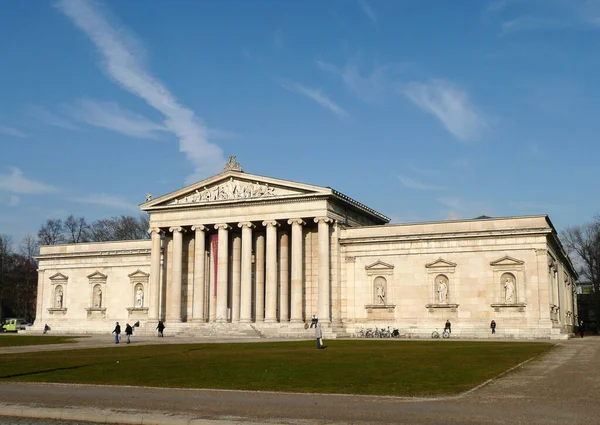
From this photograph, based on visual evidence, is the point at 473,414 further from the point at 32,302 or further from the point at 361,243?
the point at 32,302

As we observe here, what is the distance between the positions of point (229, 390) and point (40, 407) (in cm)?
544

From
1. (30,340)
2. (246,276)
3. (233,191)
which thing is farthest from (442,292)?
(30,340)

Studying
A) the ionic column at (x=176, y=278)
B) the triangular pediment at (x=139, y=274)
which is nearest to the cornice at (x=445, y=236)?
the ionic column at (x=176, y=278)

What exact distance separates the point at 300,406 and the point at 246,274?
170 ft

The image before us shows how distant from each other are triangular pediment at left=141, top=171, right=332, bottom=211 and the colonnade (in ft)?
8.36

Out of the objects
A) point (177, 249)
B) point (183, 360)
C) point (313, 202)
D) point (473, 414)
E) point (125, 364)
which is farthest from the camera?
point (177, 249)

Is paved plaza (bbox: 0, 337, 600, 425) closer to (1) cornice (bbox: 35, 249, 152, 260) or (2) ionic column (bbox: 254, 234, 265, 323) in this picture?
(2) ionic column (bbox: 254, 234, 265, 323)

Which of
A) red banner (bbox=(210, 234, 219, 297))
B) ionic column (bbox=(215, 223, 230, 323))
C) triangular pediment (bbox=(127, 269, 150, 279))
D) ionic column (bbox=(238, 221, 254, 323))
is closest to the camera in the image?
ionic column (bbox=(238, 221, 254, 323))

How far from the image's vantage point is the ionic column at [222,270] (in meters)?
68.8

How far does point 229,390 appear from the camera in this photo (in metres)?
19.8

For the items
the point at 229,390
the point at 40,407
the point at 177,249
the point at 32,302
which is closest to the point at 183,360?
the point at 229,390

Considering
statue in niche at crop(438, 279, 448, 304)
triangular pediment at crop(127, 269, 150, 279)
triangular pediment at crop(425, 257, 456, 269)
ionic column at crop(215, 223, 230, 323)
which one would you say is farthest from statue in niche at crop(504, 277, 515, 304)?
triangular pediment at crop(127, 269, 150, 279)

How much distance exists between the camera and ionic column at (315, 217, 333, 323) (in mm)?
64750

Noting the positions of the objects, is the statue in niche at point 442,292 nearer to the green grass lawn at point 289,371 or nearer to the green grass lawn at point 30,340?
the green grass lawn at point 289,371
